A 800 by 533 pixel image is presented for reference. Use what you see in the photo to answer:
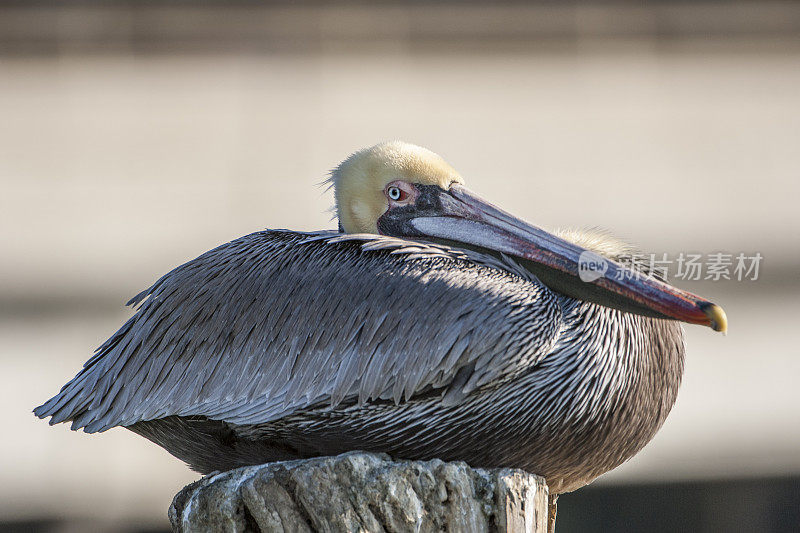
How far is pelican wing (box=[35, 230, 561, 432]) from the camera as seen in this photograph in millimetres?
2803

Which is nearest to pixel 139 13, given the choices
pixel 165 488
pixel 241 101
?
pixel 241 101

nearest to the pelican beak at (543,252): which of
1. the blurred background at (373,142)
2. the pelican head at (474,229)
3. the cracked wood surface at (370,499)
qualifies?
the pelican head at (474,229)

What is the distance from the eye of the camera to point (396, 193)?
11.5ft

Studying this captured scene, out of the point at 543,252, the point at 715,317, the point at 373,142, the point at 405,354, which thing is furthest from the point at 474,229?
the point at 373,142

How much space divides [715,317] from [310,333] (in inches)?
41.5

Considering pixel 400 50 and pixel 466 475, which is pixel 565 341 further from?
pixel 400 50

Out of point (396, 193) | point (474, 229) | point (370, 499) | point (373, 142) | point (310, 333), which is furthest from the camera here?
point (373, 142)

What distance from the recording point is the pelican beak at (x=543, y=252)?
2.83 metres

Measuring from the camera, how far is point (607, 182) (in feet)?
29.0

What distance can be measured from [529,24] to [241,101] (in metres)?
2.44

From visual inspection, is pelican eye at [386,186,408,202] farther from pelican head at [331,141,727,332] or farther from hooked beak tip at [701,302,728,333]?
hooked beak tip at [701,302,728,333]

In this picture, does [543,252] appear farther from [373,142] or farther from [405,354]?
[373,142]

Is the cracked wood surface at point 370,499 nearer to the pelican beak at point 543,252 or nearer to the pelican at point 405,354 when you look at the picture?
the pelican at point 405,354

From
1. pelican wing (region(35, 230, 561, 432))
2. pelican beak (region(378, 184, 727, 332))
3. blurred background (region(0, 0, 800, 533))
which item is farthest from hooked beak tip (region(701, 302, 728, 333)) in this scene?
blurred background (region(0, 0, 800, 533))
